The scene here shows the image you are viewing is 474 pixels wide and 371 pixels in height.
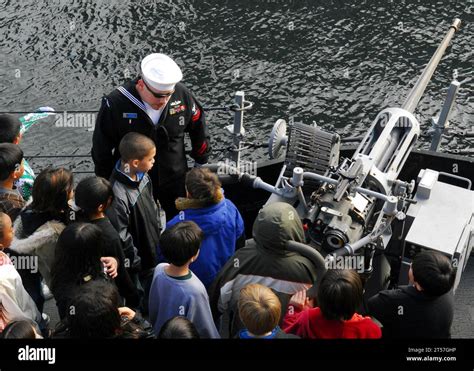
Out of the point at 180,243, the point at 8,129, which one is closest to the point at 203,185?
the point at 180,243

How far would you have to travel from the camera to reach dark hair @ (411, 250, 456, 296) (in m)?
4.07

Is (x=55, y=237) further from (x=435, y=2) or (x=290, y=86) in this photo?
(x=435, y=2)

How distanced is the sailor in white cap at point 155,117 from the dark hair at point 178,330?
7.63 ft

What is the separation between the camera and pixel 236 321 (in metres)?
4.29

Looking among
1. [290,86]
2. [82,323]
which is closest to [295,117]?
[290,86]

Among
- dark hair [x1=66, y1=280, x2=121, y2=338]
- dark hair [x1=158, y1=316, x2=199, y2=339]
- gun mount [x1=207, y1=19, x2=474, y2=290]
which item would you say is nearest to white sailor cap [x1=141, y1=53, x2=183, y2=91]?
gun mount [x1=207, y1=19, x2=474, y2=290]

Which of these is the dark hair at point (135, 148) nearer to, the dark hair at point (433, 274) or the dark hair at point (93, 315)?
the dark hair at point (93, 315)

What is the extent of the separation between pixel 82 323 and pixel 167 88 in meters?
2.36

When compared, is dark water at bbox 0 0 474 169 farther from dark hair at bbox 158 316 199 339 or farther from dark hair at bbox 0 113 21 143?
dark hair at bbox 158 316 199 339

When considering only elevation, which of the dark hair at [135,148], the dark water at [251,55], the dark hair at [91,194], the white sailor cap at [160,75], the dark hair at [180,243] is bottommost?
the dark water at [251,55]

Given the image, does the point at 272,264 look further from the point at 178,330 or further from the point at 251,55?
the point at 251,55

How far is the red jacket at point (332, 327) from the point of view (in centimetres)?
395

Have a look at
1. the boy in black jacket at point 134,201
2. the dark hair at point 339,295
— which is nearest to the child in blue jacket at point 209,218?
the boy in black jacket at point 134,201

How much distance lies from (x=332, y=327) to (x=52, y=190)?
6.49 ft
